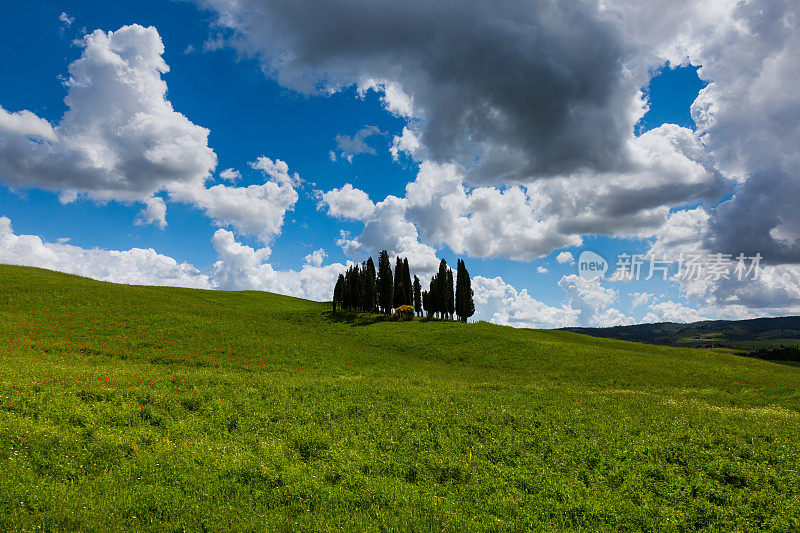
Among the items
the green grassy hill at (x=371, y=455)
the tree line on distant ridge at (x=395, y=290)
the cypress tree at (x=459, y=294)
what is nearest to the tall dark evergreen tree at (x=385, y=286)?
the tree line on distant ridge at (x=395, y=290)

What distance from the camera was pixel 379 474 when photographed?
12.3 m

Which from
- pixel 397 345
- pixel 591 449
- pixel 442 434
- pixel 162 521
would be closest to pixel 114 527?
pixel 162 521

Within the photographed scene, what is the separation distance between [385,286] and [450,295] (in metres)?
17.2

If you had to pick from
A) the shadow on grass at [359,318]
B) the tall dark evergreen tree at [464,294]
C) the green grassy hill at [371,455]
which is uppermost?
the tall dark evergreen tree at [464,294]

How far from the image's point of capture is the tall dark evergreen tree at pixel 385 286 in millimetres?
92438

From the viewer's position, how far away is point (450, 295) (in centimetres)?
9331

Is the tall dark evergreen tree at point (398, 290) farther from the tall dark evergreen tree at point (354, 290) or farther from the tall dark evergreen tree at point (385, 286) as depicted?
the tall dark evergreen tree at point (354, 290)

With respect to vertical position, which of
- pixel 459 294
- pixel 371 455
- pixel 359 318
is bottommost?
pixel 371 455

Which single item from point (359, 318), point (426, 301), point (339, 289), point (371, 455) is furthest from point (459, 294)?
point (371, 455)

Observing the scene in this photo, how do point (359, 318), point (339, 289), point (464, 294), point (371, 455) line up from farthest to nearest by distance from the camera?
point (339, 289) < point (464, 294) < point (359, 318) < point (371, 455)

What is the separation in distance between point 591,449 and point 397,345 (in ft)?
139

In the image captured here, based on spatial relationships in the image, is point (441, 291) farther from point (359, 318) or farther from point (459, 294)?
point (359, 318)

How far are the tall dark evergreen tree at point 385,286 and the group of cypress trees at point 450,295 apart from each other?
10.8m

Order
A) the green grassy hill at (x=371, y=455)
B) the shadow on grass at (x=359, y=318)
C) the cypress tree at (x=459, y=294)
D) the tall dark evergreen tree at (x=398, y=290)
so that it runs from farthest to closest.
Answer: the tall dark evergreen tree at (x=398, y=290)
the cypress tree at (x=459, y=294)
the shadow on grass at (x=359, y=318)
the green grassy hill at (x=371, y=455)
